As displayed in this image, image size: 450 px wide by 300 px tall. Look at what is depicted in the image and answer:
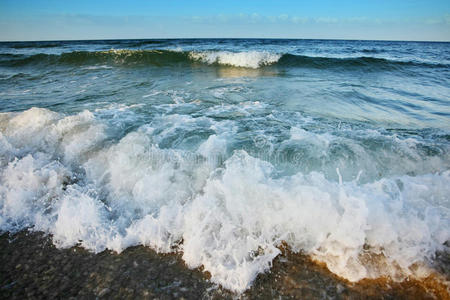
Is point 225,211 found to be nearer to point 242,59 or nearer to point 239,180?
point 239,180

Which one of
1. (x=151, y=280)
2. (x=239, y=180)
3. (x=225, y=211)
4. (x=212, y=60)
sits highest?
(x=212, y=60)

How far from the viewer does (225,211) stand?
235 cm

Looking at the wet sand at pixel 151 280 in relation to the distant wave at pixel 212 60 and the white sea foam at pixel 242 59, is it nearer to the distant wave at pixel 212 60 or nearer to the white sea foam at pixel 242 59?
the white sea foam at pixel 242 59

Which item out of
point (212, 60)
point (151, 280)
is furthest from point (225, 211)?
point (212, 60)

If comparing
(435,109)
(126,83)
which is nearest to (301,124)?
(435,109)

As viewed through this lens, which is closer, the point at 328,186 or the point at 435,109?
the point at 328,186

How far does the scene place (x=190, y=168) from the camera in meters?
3.04

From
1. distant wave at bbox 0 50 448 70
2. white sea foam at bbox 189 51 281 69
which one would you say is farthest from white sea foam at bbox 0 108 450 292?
distant wave at bbox 0 50 448 70

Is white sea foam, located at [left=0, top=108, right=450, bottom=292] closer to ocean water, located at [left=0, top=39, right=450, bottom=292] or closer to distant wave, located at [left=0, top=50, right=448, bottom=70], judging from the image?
ocean water, located at [left=0, top=39, right=450, bottom=292]

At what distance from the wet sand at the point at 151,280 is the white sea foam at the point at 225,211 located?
0.26 feet

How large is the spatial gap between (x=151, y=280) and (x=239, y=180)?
48.4 inches

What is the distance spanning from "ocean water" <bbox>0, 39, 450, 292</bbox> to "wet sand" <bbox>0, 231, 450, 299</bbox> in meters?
0.08

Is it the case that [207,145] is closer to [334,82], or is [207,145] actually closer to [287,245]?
[287,245]

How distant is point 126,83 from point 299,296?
8.93 metres
